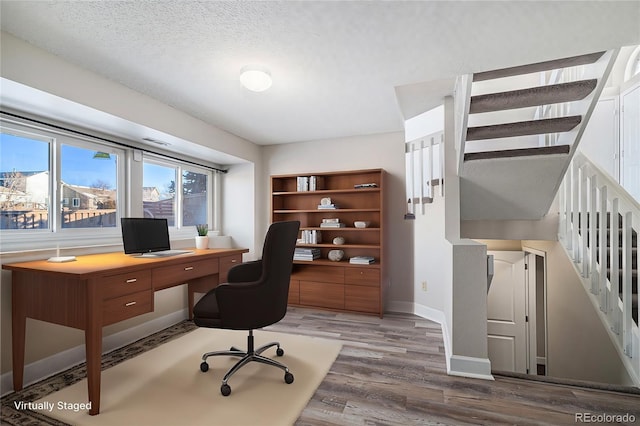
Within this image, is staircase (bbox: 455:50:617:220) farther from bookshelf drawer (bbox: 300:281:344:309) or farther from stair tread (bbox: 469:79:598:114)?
bookshelf drawer (bbox: 300:281:344:309)

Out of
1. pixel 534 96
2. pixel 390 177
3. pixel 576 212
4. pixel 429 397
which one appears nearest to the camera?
pixel 429 397

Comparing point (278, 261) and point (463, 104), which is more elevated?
point (463, 104)

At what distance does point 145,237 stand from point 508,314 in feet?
14.0

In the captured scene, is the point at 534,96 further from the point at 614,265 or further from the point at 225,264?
the point at 225,264

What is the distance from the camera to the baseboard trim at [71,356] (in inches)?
77.7

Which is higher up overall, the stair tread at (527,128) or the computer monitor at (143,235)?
the stair tread at (527,128)

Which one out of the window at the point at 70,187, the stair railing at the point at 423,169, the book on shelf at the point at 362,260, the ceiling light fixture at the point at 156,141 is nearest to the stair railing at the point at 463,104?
the stair railing at the point at 423,169

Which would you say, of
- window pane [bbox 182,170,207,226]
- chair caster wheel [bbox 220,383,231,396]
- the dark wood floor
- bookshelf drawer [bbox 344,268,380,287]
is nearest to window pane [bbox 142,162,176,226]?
window pane [bbox 182,170,207,226]

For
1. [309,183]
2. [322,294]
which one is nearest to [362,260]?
[322,294]

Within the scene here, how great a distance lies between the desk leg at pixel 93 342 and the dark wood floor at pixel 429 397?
1192mm

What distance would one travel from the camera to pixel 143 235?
2555mm

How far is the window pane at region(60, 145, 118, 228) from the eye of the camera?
2510 millimetres

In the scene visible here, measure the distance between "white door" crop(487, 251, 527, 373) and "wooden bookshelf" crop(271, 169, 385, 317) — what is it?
1626mm

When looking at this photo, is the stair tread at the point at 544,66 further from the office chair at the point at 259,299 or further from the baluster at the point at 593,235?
the office chair at the point at 259,299
